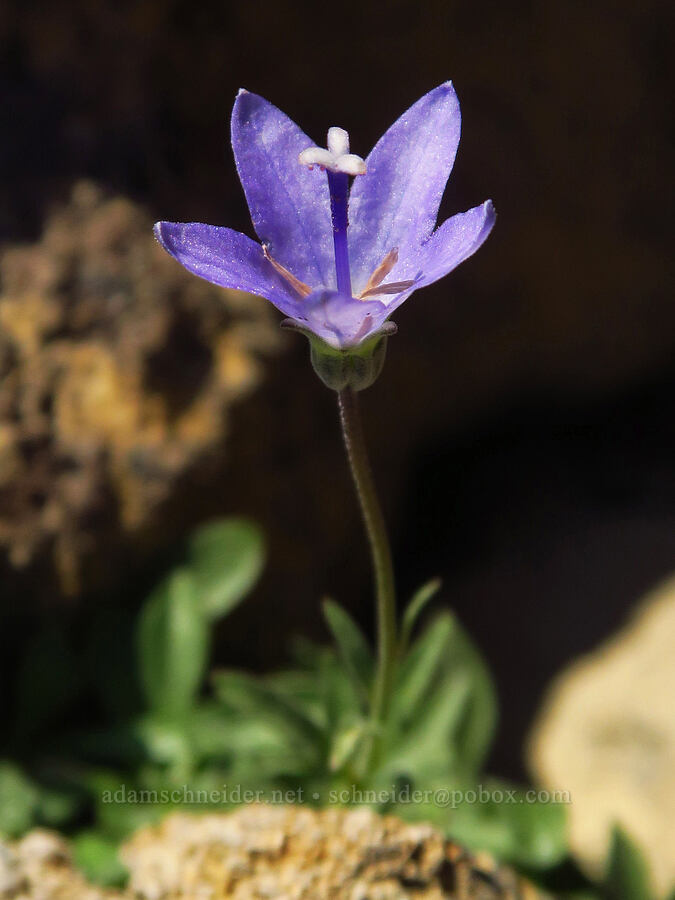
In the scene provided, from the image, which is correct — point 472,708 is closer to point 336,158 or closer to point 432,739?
point 432,739

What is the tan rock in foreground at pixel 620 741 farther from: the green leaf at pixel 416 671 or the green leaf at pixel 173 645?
the green leaf at pixel 173 645

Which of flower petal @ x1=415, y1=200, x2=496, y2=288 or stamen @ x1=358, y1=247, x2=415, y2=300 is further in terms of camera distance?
stamen @ x1=358, y1=247, x2=415, y2=300

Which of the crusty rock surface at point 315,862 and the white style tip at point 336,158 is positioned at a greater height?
the white style tip at point 336,158

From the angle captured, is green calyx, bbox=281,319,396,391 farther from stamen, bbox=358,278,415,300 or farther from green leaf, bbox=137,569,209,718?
green leaf, bbox=137,569,209,718

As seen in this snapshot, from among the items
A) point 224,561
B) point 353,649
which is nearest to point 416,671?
point 353,649

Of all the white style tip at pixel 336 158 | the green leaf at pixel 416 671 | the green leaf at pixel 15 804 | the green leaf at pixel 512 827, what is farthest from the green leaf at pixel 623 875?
the white style tip at pixel 336 158

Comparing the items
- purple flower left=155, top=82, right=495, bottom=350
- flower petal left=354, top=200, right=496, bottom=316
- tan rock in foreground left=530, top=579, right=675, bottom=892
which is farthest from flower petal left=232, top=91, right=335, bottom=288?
tan rock in foreground left=530, top=579, right=675, bottom=892
